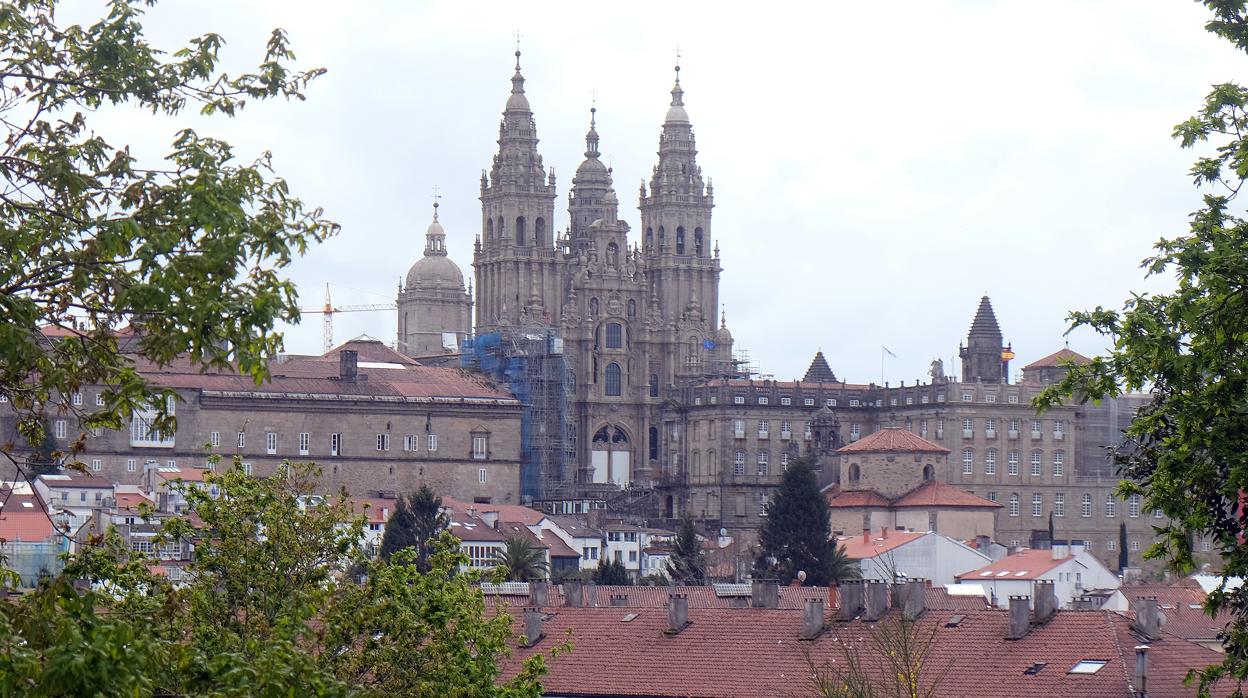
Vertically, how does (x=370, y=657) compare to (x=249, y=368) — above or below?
below

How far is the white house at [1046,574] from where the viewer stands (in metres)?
107

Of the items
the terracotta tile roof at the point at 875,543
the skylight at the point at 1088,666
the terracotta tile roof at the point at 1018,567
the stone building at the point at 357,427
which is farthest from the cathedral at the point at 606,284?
the skylight at the point at 1088,666

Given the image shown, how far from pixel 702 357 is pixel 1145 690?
123104 millimetres

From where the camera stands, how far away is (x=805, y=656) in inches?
2109

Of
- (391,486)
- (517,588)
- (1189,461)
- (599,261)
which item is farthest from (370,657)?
(599,261)

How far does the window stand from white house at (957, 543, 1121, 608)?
5427 cm

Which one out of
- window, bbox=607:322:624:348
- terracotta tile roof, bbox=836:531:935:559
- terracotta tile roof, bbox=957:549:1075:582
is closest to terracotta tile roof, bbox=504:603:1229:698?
terracotta tile roof, bbox=957:549:1075:582

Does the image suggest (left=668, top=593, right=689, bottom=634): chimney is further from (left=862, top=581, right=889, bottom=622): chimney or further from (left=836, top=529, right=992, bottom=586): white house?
(left=836, top=529, right=992, bottom=586): white house

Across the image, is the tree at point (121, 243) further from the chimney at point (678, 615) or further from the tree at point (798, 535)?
the tree at point (798, 535)

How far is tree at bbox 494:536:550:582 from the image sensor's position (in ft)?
355

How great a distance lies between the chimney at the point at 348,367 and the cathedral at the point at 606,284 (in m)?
14.2

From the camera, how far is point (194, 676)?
18.1 m

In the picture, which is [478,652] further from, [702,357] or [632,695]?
[702,357]

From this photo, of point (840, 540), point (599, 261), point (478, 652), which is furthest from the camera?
point (599, 261)
